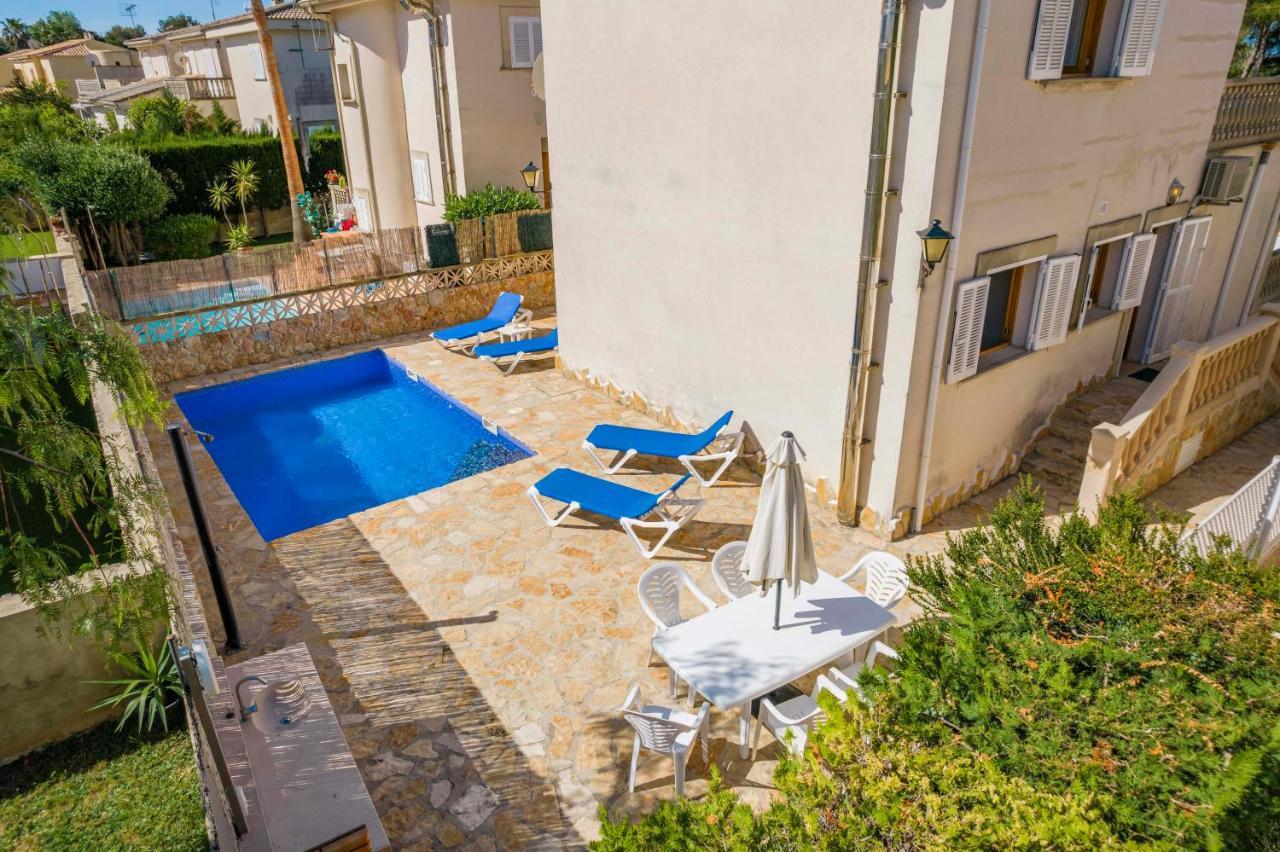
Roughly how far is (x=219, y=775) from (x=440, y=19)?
1801 cm

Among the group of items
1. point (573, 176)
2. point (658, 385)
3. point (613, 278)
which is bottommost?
point (658, 385)

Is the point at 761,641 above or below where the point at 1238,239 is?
below

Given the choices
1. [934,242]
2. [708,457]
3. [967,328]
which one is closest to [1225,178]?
[967,328]

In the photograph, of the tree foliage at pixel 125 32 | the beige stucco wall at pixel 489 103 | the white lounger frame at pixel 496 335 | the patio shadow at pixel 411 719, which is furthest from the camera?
the tree foliage at pixel 125 32

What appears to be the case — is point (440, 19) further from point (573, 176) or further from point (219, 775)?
point (219, 775)

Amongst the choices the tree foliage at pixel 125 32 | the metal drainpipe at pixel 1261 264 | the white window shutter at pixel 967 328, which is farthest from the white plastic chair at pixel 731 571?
the tree foliage at pixel 125 32

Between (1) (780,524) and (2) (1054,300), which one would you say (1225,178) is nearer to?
(2) (1054,300)

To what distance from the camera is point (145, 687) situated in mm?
6527

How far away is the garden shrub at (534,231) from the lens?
59.6ft

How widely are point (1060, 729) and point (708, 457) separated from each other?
22.0ft

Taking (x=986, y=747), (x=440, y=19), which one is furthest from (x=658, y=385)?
(x=440, y=19)

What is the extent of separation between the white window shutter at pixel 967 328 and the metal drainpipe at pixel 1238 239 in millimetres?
7128

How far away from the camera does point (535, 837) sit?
564 centimetres

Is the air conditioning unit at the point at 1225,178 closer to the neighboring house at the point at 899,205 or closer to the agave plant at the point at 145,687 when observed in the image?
the neighboring house at the point at 899,205
